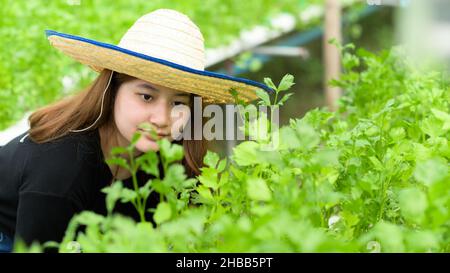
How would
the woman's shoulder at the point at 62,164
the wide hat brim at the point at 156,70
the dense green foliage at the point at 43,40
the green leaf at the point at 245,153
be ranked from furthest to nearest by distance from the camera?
the dense green foliage at the point at 43,40
the woman's shoulder at the point at 62,164
the wide hat brim at the point at 156,70
the green leaf at the point at 245,153

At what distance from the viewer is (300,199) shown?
1.13 meters

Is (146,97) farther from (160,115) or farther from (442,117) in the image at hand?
(442,117)

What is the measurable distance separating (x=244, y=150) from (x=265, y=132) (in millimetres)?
116

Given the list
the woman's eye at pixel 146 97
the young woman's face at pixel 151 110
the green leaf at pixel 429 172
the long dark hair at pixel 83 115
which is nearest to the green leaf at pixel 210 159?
the green leaf at pixel 429 172

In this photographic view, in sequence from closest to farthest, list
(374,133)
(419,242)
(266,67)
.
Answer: (419,242) → (374,133) → (266,67)

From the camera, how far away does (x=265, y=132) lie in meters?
1.45

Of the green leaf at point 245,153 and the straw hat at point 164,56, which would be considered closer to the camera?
the green leaf at point 245,153

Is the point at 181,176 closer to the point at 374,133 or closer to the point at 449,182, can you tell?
the point at 449,182

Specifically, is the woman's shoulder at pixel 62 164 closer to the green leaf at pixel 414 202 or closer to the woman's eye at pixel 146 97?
the woman's eye at pixel 146 97

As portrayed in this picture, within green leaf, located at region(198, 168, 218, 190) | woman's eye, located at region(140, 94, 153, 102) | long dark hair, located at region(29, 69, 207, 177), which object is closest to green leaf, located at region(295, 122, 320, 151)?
green leaf, located at region(198, 168, 218, 190)

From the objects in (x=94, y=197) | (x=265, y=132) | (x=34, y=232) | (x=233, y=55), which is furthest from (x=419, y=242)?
(x=233, y=55)

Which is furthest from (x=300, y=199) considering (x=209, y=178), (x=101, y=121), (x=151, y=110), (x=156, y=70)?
(x=101, y=121)

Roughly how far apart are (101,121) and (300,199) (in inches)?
59.8

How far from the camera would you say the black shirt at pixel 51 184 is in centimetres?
213
